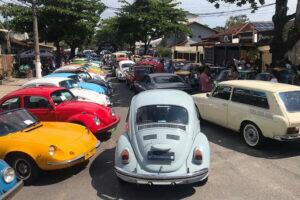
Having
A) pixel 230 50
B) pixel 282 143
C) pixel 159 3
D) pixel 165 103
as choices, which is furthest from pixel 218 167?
pixel 159 3

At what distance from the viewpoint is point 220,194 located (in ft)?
24.0

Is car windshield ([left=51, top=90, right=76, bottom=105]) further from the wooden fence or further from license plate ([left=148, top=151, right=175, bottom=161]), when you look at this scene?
the wooden fence

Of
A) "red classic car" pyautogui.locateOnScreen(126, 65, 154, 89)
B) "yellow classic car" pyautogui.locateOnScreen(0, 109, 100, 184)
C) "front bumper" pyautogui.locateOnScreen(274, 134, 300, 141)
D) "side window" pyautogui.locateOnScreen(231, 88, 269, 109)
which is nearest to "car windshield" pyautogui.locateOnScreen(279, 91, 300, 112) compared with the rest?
"side window" pyautogui.locateOnScreen(231, 88, 269, 109)

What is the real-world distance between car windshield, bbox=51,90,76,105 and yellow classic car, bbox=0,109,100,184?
2.35 m

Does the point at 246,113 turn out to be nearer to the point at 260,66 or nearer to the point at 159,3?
the point at 260,66

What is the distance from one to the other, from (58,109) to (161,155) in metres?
4.48

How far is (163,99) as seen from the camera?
8641 mm

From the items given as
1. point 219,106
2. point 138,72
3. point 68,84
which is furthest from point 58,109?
point 138,72

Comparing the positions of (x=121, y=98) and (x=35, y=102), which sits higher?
(x=35, y=102)

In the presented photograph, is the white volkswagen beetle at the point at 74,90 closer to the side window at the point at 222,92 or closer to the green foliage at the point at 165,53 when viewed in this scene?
the side window at the point at 222,92

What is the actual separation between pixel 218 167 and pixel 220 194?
1.55 m

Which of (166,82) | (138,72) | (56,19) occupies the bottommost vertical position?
(138,72)

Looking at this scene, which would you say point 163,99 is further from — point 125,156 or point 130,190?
point 130,190

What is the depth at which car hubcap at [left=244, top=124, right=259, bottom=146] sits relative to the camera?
1011 centimetres
